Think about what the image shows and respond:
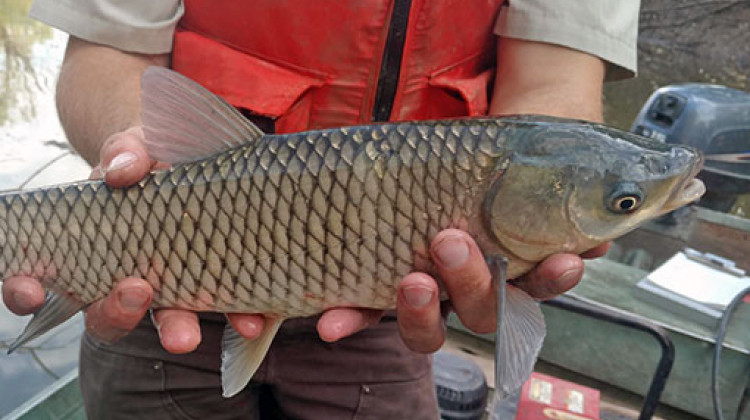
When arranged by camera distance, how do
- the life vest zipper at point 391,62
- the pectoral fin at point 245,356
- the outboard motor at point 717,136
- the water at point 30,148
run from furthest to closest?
the outboard motor at point 717,136 < the water at point 30,148 < the life vest zipper at point 391,62 < the pectoral fin at point 245,356

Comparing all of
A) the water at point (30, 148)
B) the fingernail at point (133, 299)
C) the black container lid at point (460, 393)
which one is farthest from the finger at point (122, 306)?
the black container lid at point (460, 393)

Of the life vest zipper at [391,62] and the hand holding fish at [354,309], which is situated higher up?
the life vest zipper at [391,62]

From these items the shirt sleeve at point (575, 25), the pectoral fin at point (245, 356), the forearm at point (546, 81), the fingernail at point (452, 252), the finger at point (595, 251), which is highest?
the shirt sleeve at point (575, 25)

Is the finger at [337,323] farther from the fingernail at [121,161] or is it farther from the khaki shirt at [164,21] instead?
the khaki shirt at [164,21]

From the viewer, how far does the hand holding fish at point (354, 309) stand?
1075mm

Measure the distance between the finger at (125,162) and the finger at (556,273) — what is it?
71 centimetres

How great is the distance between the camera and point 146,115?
118 centimetres

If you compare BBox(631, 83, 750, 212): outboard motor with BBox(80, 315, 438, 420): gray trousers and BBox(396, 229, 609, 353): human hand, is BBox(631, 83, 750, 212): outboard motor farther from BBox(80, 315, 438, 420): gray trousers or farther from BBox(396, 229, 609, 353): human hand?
BBox(396, 229, 609, 353): human hand

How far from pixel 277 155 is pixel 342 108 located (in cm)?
48

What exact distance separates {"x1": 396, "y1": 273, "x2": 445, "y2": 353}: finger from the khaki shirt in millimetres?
832

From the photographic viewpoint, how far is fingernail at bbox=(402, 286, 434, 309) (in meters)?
1.08

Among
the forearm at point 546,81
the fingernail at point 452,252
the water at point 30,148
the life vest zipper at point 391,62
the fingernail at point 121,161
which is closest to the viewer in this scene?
the fingernail at point 452,252

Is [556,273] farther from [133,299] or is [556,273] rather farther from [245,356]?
[133,299]

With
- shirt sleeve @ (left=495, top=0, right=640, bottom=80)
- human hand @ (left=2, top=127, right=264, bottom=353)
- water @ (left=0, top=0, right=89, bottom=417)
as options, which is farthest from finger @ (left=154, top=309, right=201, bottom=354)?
water @ (left=0, top=0, right=89, bottom=417)
